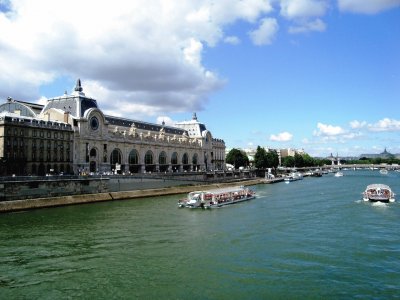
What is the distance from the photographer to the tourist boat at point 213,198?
55.3 metres

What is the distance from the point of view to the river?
21062 millimetres

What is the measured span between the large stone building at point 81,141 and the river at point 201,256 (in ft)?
88.4

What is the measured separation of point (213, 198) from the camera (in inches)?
2250

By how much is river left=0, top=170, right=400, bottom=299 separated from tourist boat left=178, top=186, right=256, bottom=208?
9.56 metres

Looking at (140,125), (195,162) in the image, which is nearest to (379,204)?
(140,125)

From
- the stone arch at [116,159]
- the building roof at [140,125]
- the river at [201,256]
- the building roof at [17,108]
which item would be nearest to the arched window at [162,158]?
the building roof at [140,125]

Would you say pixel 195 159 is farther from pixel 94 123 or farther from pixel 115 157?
pixel 94 123

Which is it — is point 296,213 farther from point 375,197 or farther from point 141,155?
point 141,155

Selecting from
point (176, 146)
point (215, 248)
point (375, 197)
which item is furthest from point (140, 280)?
point (176, 146)

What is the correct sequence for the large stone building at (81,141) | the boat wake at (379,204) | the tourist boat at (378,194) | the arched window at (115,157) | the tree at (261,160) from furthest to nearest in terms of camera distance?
the tree at (261,160) < the arched window at (115,157) < the large stone building at (81,141) < the tourist boat at (378,194) < the boat wake at (379,204)

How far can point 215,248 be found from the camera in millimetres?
29672

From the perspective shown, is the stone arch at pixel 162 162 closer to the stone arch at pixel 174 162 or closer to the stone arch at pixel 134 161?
the stone arch at pixel 174 162

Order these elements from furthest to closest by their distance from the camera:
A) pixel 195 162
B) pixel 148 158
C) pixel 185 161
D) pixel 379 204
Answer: pixel 195 162
pixel 185 161
pixel 148 158
pixel 379 204

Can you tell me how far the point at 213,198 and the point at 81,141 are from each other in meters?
35.6
